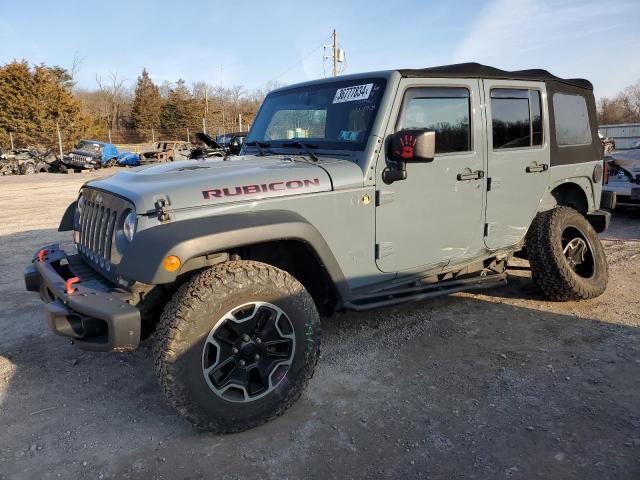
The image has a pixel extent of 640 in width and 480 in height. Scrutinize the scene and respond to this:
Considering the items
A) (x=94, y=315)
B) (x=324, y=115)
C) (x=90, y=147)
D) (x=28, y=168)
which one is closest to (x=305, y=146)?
(x=324, y=115)

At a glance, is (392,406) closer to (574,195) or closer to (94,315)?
(94,315)

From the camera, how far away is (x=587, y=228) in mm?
4801

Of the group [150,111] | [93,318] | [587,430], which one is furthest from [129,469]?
[150,111]

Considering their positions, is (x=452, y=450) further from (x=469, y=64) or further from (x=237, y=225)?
(x=469, y=64)

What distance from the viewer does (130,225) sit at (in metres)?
2.71

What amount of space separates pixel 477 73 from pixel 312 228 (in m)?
1.99

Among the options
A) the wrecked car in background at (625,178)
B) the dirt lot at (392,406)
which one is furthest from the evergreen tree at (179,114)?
the dirt lot at (392,406)

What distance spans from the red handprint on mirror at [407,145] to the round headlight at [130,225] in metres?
1.66

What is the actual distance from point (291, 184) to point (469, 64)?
6.17ft

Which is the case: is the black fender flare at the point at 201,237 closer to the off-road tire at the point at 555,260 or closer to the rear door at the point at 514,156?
the rear door at the point at 514,156

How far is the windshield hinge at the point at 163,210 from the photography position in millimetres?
2611

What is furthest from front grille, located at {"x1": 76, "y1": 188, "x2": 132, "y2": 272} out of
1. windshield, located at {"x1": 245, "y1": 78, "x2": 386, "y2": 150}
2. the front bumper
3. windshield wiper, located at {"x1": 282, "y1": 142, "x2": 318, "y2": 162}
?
windshield, located at {"x1": 245, "y1": 78, "x2": 386, "y2": 150}

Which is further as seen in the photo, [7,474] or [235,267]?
[235,267]

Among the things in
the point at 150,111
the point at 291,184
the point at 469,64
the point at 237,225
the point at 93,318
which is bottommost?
the point at 93,318
